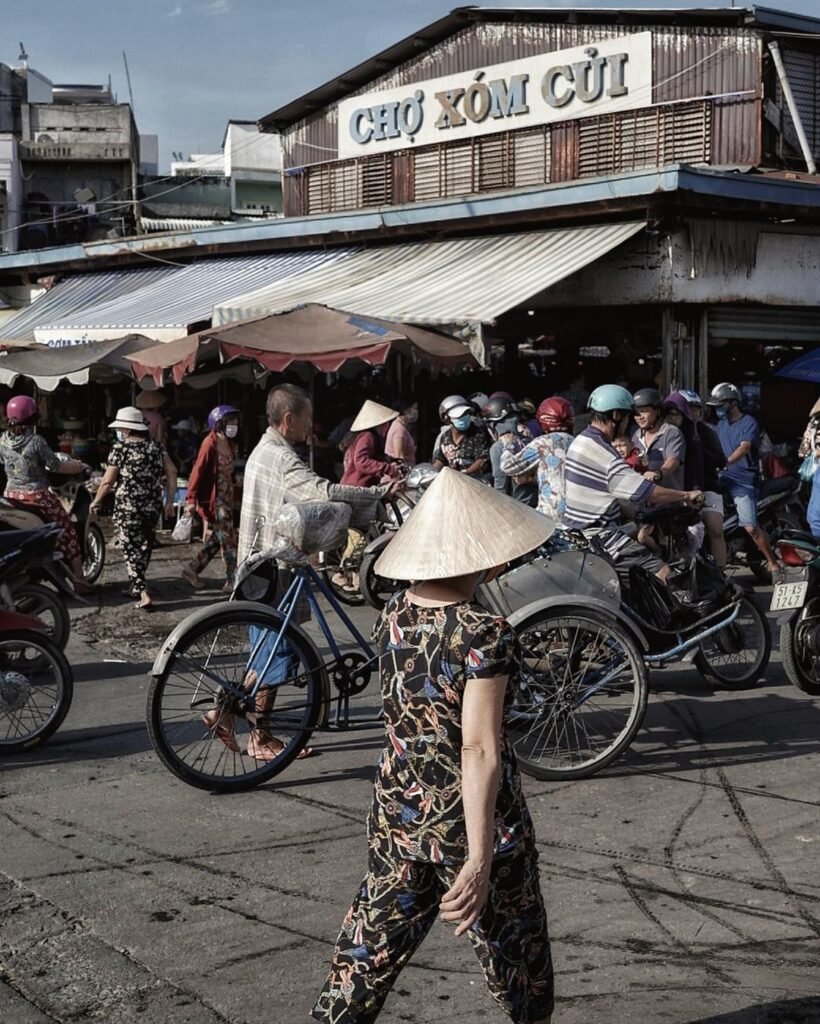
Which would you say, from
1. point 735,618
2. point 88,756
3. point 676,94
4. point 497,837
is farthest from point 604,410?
point 676,94

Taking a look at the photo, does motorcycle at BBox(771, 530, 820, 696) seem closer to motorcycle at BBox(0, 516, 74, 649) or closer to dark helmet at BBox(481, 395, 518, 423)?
motorcycle at BBox(0, 516, 74, 649)

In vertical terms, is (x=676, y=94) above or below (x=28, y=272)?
above

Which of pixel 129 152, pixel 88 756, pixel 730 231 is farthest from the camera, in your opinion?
pixel 129 152

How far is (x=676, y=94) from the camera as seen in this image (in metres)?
19.6

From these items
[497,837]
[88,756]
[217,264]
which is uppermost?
[217,264]

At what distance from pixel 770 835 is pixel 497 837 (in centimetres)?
258

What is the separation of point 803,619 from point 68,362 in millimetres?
10191

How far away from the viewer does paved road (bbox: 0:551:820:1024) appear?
384 cm

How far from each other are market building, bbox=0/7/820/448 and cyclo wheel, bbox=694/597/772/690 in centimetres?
610

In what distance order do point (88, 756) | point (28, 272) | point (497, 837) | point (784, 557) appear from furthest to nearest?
point (28, 272), point (784, 557), point (88, 756), point (497, 837)

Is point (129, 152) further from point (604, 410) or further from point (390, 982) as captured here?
point (390, 982)

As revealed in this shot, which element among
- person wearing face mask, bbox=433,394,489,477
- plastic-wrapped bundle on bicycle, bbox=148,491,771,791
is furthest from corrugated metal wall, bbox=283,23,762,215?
plastic-wrapped bundle on bicycle, bbox=148,491,771,791

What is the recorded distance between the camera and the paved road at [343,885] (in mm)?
3840

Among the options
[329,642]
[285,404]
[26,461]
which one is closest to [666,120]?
[26,461]
